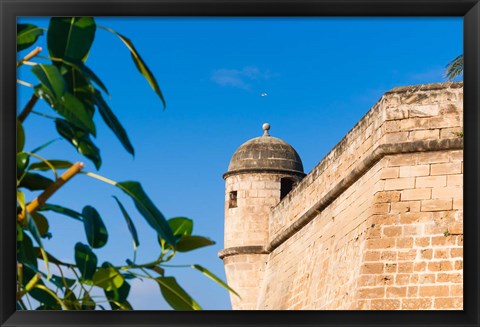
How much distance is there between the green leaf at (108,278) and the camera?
6.24 ft

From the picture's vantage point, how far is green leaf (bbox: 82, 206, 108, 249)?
6.19 feet

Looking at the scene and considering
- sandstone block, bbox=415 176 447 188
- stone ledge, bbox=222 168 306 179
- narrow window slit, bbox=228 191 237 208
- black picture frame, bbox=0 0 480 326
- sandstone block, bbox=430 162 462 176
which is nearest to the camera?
black picture frame, bbox=0 0 480 326

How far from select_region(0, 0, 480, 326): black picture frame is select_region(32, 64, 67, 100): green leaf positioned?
0.45 m

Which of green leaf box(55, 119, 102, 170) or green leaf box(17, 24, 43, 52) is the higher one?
green leaf box(17, 24, 43, 52)

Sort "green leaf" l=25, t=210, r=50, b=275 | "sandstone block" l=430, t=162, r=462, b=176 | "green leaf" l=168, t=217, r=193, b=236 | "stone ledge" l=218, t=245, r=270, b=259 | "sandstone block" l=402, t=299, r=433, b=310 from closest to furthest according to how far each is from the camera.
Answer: "green leaf" l=25, t=210, r=50, b=275, "green leaf" l=168, t=217, r=193, b=236, "sandstone block" l=402, t=299, r=433, b=310, "sandstone block" l=430, t=162, r=462, b=176, "stone ledge" l=218, t=245, r=270, b=259

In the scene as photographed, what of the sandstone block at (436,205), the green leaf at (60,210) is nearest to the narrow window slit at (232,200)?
the sandstone block at (436,205)

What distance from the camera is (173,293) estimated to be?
6.30 feet

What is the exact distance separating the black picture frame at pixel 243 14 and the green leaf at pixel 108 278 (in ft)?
1.59

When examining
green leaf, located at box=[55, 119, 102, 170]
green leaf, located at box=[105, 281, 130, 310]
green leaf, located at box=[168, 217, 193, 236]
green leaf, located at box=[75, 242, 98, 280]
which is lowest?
green leaf, located at box=[105, 281, 130, 310]

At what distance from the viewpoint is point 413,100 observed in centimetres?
925

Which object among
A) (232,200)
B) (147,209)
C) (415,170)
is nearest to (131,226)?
(147,209)

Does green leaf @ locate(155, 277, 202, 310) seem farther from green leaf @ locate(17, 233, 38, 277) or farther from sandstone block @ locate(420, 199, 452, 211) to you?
sandstone block @ locate(420, 199, 452, 211)

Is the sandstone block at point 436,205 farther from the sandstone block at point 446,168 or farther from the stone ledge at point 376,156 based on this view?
the stone ledge at point 376,156

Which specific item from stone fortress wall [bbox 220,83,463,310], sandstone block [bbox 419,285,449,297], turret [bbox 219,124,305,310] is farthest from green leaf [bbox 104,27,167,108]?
turret [bbox 219,124,305,310]
